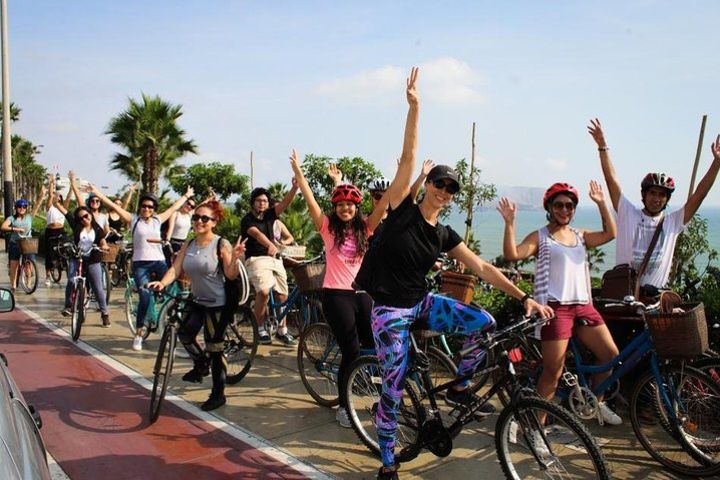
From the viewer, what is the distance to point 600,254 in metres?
9.29

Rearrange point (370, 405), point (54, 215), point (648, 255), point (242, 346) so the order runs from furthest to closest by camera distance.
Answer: point (54, 215) < point (242, 346) < point (648, 255) < point (370, 405)

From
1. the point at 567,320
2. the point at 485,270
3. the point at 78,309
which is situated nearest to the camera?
the point at 485,270

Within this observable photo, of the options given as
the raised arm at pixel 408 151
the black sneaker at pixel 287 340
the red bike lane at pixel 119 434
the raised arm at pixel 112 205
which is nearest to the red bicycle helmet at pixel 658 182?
the raised arm at pixel 408 151

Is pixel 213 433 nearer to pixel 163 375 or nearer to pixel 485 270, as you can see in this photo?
pixel 163 375

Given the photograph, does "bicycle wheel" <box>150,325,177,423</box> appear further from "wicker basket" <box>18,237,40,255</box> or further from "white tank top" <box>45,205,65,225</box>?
"white tank top" <box>45,205,65,225</box>

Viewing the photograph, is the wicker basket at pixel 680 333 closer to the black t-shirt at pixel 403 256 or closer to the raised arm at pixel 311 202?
the black t-shirt at pixel 403 256

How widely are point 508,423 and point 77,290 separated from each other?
6562mm

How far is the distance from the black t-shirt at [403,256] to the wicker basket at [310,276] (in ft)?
7.44

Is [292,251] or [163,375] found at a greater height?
[292,251]

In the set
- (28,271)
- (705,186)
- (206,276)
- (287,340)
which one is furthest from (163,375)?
(28,271)

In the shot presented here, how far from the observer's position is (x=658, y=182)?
4.60 m

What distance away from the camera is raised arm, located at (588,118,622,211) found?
4992 millimetres

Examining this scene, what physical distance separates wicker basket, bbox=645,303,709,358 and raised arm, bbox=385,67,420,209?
181cm

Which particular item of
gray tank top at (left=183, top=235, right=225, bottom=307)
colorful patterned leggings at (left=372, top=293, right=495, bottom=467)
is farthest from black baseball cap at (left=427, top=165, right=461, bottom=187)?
gray tank top at (left=183, top=235, right=225, bottom=307)
